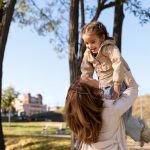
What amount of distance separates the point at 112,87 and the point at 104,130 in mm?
725

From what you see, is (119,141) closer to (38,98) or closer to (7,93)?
(7,93)

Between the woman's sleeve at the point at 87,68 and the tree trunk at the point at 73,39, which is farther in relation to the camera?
the tree trunk at the point at 73,39

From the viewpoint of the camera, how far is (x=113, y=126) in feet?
12.8

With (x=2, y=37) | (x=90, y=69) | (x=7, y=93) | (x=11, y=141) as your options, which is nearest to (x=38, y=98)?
(x=7, y=93)

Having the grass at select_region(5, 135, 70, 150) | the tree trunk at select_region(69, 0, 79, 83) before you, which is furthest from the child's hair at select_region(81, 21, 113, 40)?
the grass at select_region(5, 135, 70, 150)

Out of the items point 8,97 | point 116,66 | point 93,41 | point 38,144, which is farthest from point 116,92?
point 8,97

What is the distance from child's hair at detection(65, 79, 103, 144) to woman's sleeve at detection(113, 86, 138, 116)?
0.14 meters

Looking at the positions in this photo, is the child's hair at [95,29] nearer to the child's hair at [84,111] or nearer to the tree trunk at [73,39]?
the child's hair at [84,111]

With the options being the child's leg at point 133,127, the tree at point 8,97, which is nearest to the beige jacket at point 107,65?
the child's leg at point 133,127

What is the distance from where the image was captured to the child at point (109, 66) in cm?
443

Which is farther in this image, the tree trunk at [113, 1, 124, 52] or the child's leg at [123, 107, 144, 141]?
the tree trunk at [113, 1, 124, 52]

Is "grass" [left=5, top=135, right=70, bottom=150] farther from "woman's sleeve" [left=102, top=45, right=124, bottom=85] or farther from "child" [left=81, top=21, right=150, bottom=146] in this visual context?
"woman's sleeve" [left=102, top=45, right=124, bottom=85]

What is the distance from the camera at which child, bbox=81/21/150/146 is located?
175 inches

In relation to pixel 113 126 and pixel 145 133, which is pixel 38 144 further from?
pixel 113 126
